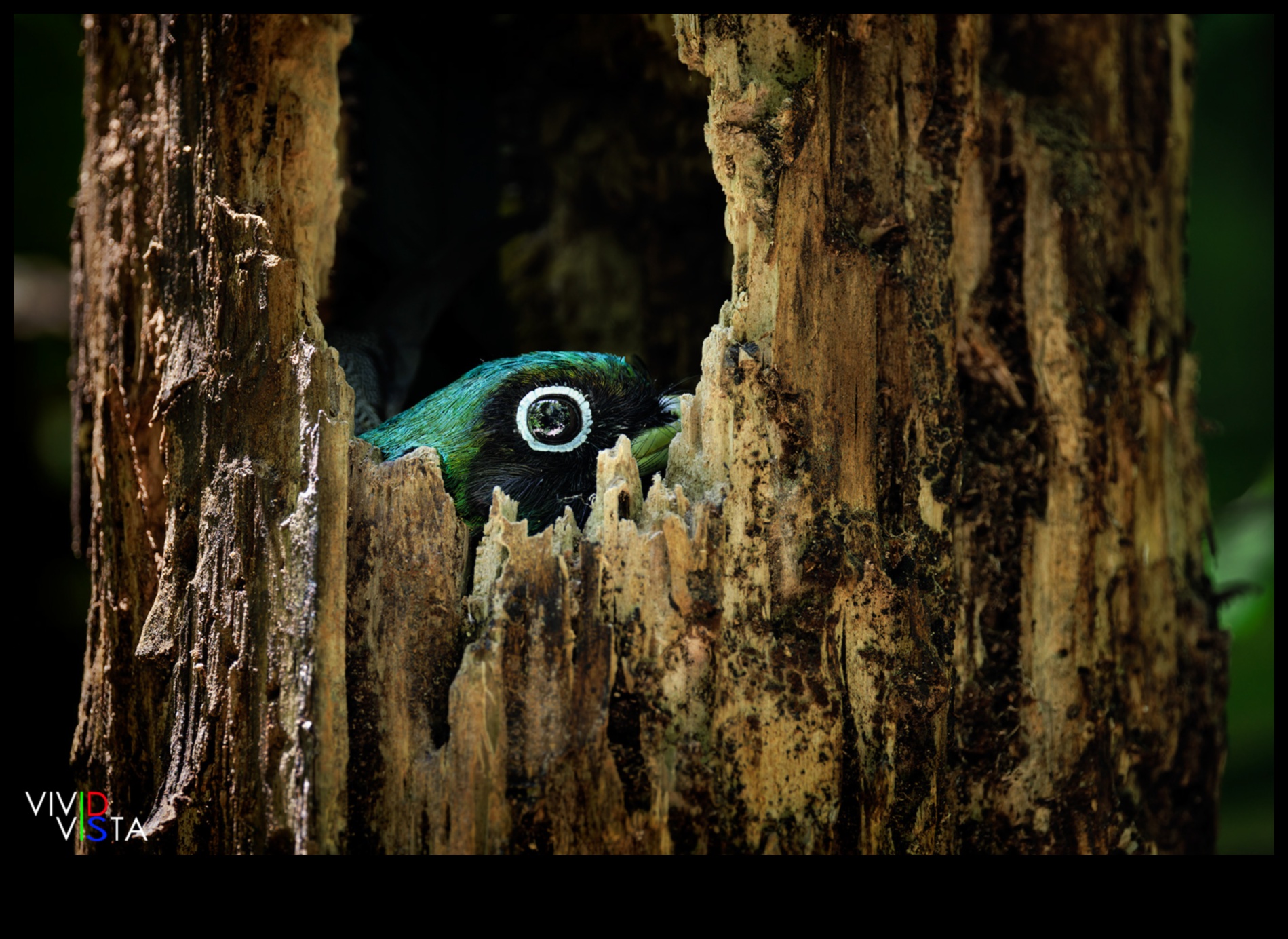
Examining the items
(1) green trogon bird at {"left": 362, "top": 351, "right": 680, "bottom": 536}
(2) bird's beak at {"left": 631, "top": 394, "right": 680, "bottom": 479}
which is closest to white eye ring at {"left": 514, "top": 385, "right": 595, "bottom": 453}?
(1) green trogon bird at {"left": 362, "top": 351, "right": 680, "bottom": 536}

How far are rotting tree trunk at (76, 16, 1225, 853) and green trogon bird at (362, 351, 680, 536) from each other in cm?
24

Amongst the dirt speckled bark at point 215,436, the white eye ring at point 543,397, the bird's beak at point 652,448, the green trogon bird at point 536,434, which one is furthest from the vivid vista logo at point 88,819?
the bird's beak at point 652,448

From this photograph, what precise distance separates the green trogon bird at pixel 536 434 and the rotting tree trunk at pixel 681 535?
24cm

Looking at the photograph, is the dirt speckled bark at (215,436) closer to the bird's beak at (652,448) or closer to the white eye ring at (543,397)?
the white eye ring at (543,397)

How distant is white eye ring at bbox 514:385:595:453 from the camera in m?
1.67

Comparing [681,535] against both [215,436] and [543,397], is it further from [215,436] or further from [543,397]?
[215,436]

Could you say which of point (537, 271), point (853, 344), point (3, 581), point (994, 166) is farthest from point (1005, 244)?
point (3, 581)

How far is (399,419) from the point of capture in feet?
5.87

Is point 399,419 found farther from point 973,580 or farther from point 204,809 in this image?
point 973,580

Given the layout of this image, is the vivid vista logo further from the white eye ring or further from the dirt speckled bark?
the white eye ring

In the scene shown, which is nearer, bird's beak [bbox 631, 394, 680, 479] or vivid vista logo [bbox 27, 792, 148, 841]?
vivid vista logo [bbox 27, 792, 148, 841]

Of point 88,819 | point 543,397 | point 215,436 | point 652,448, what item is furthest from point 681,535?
point 88,819

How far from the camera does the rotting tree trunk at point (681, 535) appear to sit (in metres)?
1.36

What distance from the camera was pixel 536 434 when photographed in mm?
1675
